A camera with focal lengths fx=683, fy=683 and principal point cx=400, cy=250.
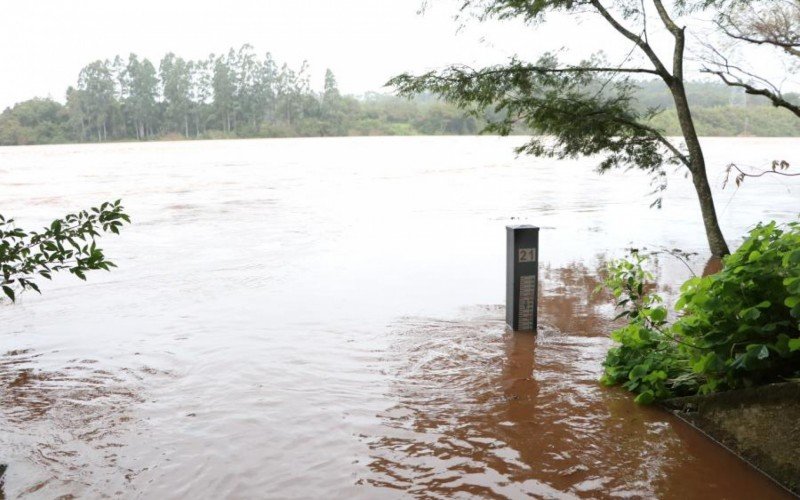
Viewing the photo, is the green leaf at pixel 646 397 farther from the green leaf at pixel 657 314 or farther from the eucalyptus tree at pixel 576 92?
the eucalyptus tree at pixel 576 92

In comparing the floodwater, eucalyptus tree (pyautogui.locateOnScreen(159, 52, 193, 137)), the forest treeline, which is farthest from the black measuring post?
eucalyptus tree (pyautogui.locateOnScreen(159, 52, 193, 137))

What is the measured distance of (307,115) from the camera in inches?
4129

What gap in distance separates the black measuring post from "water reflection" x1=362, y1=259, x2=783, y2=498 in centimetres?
23

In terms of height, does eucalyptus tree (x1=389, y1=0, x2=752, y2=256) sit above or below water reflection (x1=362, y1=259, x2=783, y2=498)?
above

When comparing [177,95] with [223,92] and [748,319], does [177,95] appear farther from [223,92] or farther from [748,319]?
[748,319]

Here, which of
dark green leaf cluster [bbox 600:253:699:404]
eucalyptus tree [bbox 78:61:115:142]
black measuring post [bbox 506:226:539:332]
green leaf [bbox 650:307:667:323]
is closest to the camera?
green leaf [bbox 650:307:667:323]

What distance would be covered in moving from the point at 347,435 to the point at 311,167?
1282 inches

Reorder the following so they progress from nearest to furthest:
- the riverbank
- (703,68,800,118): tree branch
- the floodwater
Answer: the riverbank < the floodwater < (703,68,800,118): tree branch

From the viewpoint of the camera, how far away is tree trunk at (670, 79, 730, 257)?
10.5 meters

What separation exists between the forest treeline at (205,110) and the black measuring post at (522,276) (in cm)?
7975

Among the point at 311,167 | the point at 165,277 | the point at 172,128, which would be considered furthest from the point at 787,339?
the point at 172,128

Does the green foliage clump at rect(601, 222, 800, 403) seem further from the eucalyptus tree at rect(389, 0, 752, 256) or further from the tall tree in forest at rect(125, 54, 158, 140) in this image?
the tall tree in forest at rect(125, 54, 158, 140)

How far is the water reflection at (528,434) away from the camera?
3.99m

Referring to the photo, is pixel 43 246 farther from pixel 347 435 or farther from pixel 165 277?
pixel 165 277
